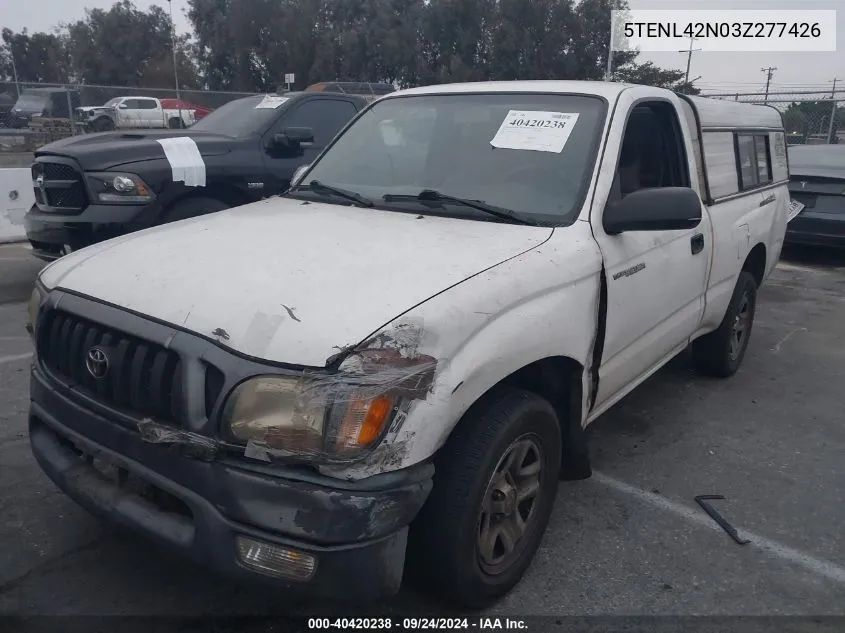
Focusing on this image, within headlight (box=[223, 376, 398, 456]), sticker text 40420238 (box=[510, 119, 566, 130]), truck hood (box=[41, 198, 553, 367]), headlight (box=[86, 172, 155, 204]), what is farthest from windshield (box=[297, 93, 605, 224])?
headlight (box=[86, 172, 155, 204])

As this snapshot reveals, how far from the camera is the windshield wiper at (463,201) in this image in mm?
2904

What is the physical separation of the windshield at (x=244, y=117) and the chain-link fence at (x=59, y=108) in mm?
7994

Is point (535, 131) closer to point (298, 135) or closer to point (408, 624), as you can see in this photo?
point (408, 624)

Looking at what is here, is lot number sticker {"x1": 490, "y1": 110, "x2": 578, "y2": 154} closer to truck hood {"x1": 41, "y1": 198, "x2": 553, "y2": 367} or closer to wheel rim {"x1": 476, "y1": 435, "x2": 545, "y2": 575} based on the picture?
truck hood {"x1": 41, "y1": 198, "x2": 553, "y2": 367}

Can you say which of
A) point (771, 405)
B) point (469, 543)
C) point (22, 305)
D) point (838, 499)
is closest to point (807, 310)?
point (771, 405)

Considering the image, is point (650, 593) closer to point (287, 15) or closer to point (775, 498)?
point (775, 498)

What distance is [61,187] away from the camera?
6.12 metres

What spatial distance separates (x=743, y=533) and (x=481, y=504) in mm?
1510

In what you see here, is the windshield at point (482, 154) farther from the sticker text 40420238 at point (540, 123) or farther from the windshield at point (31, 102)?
the windshield at point (31, 102)

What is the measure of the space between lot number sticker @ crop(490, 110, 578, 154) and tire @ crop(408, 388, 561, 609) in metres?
1.21

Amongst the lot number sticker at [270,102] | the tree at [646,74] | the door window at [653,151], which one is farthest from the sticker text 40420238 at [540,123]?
the tree at [646,74]

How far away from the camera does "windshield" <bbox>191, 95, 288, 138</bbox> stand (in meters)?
7.06

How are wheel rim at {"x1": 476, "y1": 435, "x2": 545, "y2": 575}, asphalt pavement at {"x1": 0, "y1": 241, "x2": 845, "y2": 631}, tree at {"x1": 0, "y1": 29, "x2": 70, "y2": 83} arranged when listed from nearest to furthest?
wheel rim at {"x1": 476, "y1": 435, "x2": 545, "y2": 575}
asphalt pavement at {"x1": 0, "y1": 241, "x2": 845, "y2": 631}
tree at {"x1": 0, "y1": 29, "x2": 70, "y2": 83}

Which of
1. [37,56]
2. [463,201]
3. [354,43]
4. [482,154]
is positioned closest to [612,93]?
[482,154]
